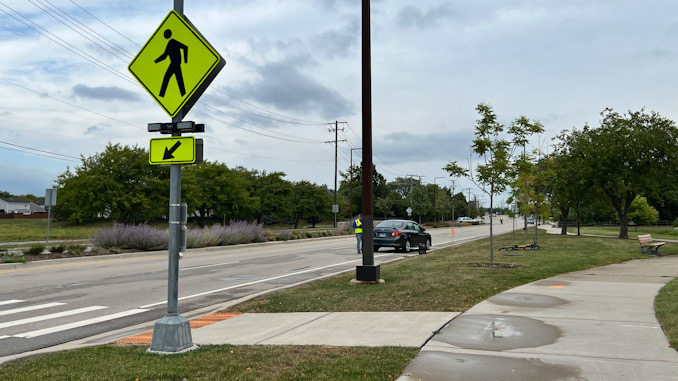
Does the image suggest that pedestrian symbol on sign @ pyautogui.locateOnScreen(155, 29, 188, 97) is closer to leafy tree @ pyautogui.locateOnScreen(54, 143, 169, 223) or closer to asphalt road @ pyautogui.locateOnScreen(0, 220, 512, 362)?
asphalt road @ pyautogui.locateOnScreen(0, 220, 512, 362)

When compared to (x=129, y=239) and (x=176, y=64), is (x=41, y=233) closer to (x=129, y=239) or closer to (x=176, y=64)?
(x=129, y=239)

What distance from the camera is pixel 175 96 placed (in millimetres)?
5629

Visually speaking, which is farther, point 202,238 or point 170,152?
point 202,238

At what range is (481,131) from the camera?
1472 cm

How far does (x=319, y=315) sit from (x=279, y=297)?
6.66ft

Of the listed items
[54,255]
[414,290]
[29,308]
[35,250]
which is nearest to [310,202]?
[54,255]

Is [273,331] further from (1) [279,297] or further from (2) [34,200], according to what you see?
(2) [34,200]

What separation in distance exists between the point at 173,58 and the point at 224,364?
342 centimetres

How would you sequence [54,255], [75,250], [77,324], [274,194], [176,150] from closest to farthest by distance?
1. [176,150]
2. [77,324]
3. [54,255]
4. [75,250]
5. [274,194]

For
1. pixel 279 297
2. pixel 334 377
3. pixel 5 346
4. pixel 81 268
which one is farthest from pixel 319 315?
pixel 81 268

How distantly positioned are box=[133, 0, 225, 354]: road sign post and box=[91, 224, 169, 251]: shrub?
17940mm

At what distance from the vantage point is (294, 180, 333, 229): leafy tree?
71938mm

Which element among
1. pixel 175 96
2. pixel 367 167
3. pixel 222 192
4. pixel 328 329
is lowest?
pixel 328 329

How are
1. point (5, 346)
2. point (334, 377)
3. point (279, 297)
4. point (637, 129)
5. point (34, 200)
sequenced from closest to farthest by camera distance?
point (334, 377) < point (5, 346) < point (279, 297) < point (637, 129) < point (34, 200)
